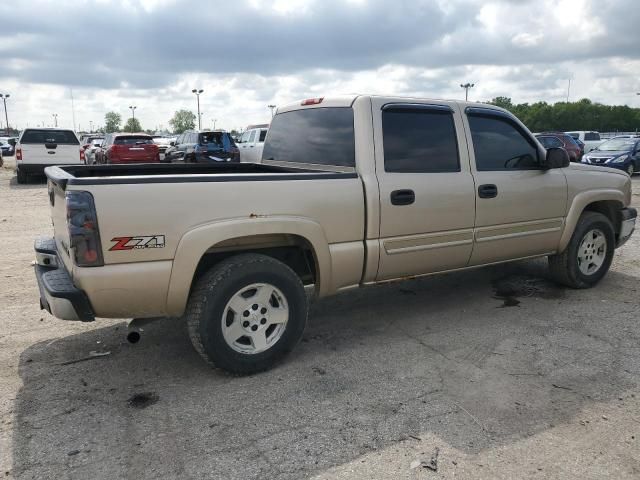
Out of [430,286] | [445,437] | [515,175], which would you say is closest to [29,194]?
[430,286]

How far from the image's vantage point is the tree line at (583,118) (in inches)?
3561

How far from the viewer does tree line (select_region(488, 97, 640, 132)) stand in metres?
90.4

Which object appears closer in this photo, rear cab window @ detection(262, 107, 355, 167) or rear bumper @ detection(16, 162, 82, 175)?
rear cab window @ detection(262, 107, 355, 167)

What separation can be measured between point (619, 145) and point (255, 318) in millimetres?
21165

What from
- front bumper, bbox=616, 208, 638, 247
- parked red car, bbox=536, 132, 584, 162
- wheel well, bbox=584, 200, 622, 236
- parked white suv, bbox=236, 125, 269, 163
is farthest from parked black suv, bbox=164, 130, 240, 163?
front bumper, bbox=616, 208, 638, 247

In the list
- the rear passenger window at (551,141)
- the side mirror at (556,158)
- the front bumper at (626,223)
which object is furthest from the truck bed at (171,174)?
the rear passenger window at (551,141)

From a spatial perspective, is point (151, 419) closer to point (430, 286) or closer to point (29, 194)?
point (430, 286)

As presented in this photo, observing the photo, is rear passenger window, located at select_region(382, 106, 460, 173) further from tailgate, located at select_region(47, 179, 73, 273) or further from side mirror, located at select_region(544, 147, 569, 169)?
tailgate, located at select_region(47, 179, 73, 273)

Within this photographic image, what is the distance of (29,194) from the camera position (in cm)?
1476

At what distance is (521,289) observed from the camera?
229 inches

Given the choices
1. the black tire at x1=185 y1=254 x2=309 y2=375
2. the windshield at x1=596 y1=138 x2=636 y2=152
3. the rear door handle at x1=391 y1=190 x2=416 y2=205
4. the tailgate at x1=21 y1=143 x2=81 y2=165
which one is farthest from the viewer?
the windshield at x1=596 y1=138 x2=636 y2=152

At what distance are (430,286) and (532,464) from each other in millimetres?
3277

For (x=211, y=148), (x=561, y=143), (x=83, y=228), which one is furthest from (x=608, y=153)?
(x=83, y=228)

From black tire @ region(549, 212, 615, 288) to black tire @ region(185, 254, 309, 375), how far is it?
3.16m
